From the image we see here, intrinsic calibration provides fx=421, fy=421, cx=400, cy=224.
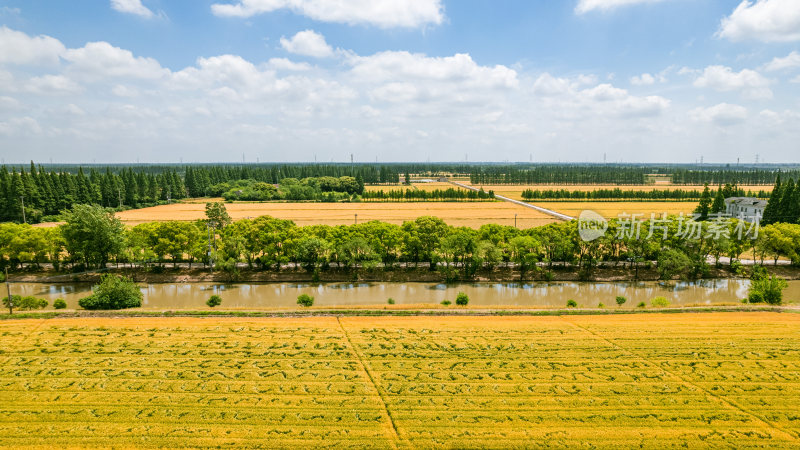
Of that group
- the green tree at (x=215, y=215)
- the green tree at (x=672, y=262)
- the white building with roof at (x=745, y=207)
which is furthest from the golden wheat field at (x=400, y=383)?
the white building with roof at (x=745, y=207)

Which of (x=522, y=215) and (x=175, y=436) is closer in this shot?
(x=175, y=436)

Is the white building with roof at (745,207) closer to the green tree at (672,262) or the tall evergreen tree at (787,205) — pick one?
the tall evergreen tree at (787,205)

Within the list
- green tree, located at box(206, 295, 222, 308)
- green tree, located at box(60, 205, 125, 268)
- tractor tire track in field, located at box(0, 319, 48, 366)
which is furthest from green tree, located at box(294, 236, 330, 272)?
tractor tire track in field, located at box(0, 319, 48, 366)

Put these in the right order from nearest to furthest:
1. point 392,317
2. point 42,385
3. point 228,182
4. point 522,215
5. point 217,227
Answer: point 42,385 < point 392,317 < point 217,227 < point 522,215 < point 228,182

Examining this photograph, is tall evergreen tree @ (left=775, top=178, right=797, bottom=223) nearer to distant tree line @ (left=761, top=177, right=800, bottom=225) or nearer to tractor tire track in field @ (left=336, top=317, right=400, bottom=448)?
distant tree line @ (left=761, top=177, right=800, bottom=225)

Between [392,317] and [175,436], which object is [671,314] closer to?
[392,317]

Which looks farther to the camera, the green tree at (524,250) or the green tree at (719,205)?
the green tree at (719,205)

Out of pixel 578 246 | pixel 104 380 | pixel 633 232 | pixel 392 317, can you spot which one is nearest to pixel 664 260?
pixel 633 232
